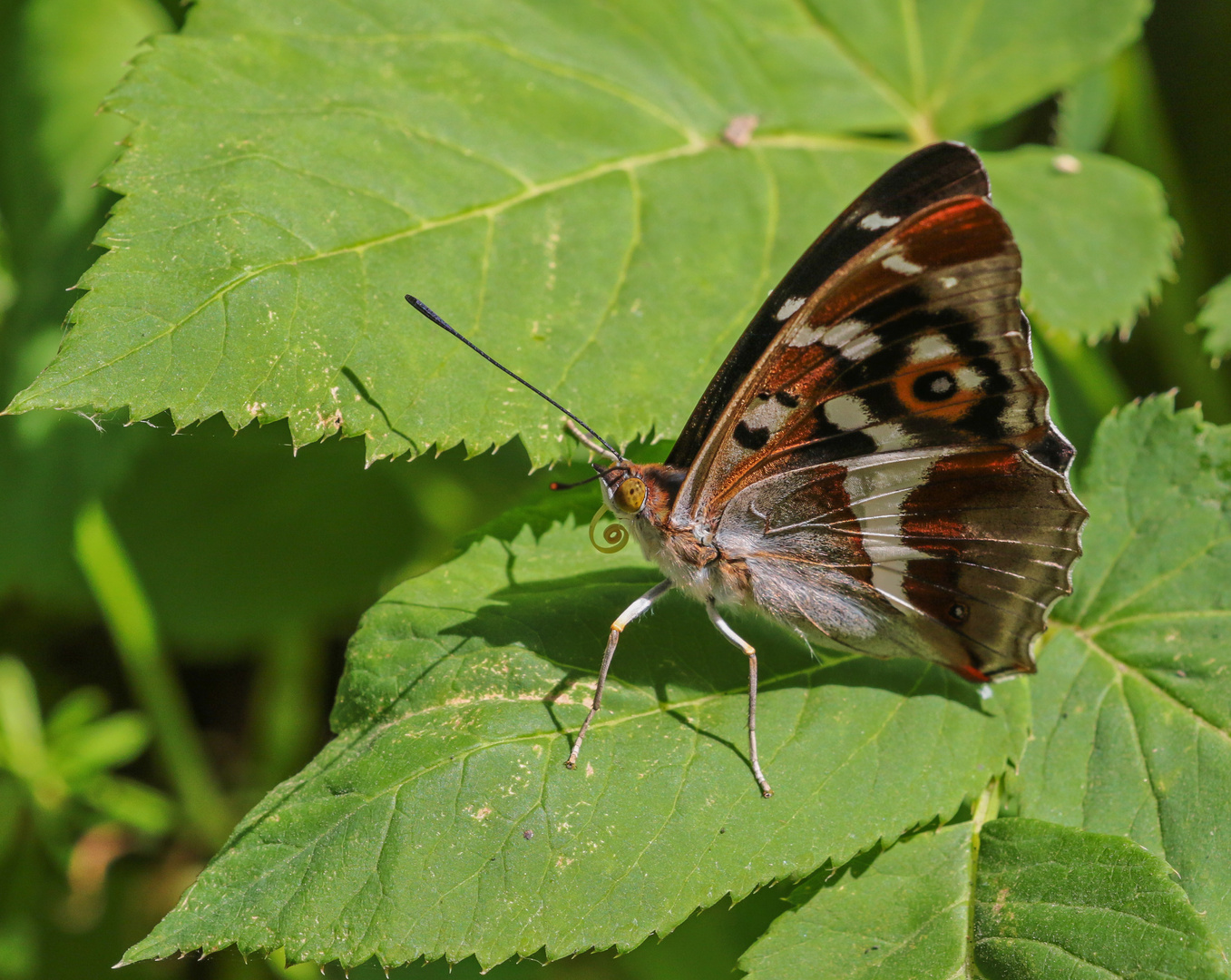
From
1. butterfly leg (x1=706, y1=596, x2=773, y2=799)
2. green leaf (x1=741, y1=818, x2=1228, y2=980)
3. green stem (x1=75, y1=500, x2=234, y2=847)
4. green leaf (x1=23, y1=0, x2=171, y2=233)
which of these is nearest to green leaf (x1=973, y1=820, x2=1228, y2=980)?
green leaf (x1=741, y1=818, x2=1228, y2=980)

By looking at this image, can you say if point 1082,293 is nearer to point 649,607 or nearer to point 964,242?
point 964,242

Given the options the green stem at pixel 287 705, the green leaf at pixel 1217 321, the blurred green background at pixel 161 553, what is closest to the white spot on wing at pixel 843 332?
the blurred green background at pixel 161 553

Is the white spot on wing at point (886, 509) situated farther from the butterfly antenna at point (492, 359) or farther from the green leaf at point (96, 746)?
the green leaf at point (96, 746)

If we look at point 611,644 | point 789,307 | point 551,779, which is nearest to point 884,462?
point 789,307

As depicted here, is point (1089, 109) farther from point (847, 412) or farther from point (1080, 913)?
point (1080, 913)

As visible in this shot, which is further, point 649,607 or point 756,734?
point 649,607

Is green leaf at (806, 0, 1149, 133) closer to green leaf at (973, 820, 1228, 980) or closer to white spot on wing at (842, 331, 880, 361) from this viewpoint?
white spot on wing at (842, 331, 880, 361)

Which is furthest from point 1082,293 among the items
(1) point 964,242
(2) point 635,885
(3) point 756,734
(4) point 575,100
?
(2) point 635,885
